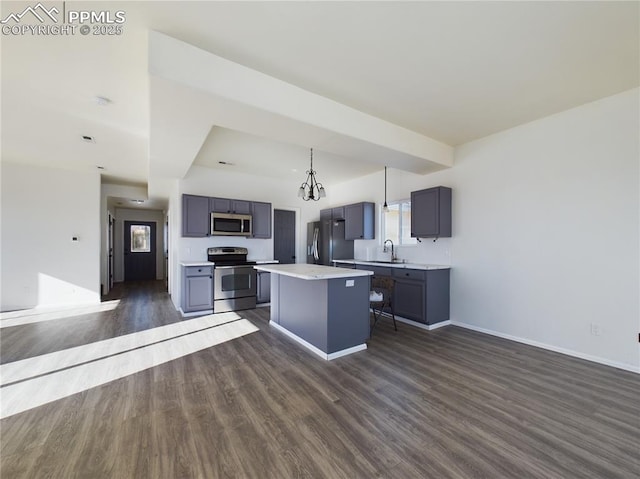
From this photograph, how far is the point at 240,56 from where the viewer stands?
89.1 inches

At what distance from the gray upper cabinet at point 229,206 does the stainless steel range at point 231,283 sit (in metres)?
0.78

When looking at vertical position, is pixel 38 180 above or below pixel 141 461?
above

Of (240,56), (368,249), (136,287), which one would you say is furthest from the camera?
(136,287)

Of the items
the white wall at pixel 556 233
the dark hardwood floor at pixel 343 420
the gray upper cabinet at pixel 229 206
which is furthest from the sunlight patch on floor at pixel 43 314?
the white wall at pixel 556 233

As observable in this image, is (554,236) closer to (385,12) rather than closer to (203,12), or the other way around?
(385,12)

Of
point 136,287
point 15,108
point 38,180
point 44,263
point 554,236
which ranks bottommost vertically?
point 136,287

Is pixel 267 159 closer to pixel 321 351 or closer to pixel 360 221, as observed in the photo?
pixel 360 221

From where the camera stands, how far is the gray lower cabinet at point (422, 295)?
409 centimetres

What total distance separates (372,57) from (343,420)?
281 cm

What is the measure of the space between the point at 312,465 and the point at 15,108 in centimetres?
458

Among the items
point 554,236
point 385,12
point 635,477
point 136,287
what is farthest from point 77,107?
point 136,287

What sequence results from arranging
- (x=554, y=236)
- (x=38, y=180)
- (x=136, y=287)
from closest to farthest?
(x=554, y=236), (x=38, y=180), (x=136, y=287)

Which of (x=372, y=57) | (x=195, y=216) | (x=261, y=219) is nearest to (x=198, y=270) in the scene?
(x=195, y=216)

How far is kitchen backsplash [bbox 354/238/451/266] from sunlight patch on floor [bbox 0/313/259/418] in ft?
9.33
